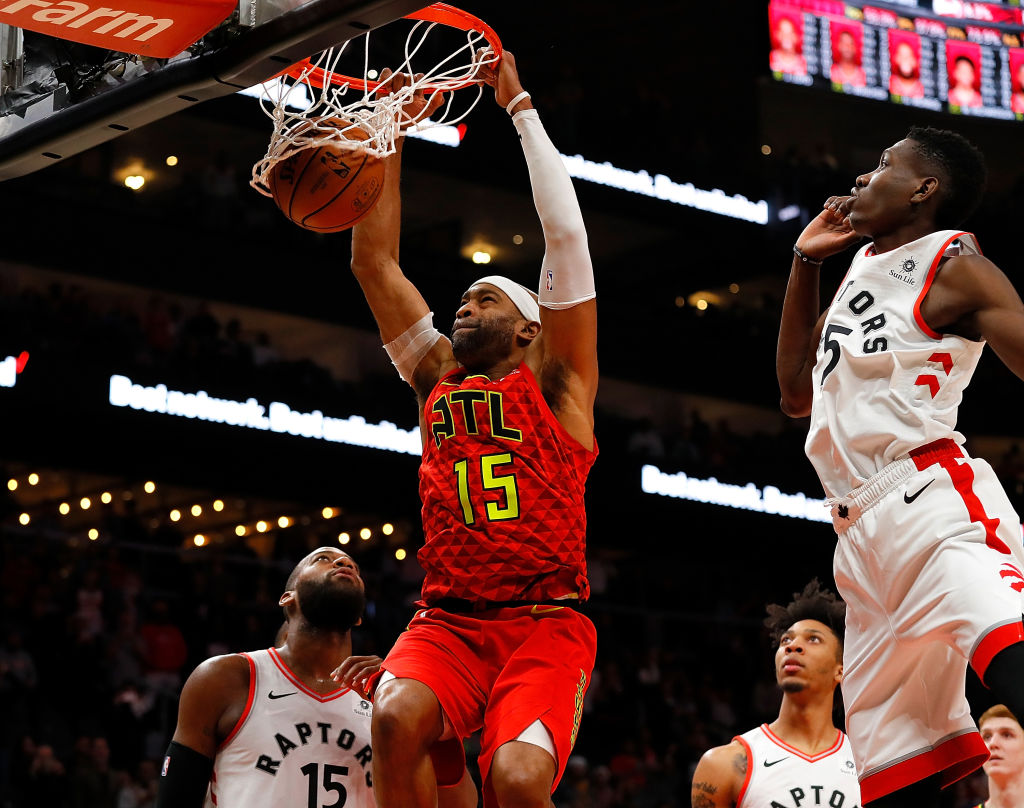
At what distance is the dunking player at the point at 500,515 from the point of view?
164 inches

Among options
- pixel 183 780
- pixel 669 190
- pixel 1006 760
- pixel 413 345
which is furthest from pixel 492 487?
pixel 669 190

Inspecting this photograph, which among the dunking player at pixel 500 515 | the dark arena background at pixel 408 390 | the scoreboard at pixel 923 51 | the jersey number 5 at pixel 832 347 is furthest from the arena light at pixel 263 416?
the jersey number 5 at pixel 832 347

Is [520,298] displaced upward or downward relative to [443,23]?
downward

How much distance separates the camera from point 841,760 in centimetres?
604

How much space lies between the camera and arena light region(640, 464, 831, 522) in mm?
20312

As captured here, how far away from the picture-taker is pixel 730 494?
20.8 m

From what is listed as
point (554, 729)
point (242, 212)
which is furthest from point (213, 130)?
point (554, 729)

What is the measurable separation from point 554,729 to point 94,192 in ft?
49.9

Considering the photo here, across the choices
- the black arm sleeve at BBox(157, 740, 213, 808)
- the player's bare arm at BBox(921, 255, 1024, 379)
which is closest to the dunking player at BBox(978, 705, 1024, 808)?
the player's bare arm at BBox(921, 255, 1024, 379)

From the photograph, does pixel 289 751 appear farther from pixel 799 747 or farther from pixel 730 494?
pixel 730 494

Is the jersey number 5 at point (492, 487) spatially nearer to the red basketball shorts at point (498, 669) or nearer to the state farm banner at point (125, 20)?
the red basketball shorts at point (498, 669)

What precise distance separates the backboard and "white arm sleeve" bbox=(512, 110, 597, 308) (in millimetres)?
999

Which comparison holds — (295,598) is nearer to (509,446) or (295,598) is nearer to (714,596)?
(509,446)

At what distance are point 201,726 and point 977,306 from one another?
2976 millimetres
